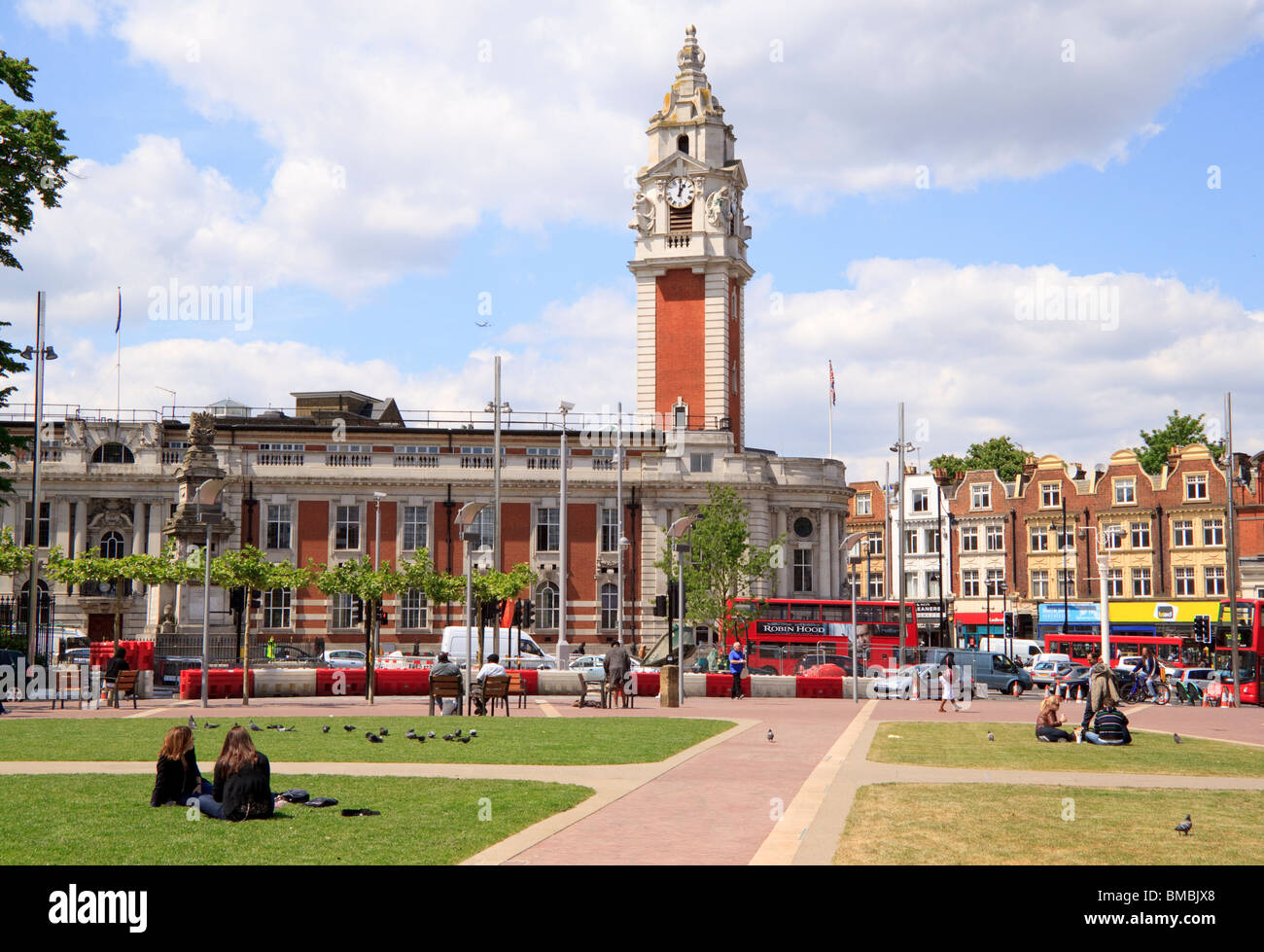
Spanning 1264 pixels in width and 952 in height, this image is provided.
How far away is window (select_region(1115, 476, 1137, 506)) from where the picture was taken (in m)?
80.6

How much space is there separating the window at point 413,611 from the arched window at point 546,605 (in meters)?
5.93

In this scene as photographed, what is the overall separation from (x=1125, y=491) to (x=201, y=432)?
60.6 metres

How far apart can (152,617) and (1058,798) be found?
56.3m

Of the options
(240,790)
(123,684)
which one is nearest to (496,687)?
(123,684)

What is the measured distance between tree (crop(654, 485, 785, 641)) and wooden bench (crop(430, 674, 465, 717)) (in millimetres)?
30302

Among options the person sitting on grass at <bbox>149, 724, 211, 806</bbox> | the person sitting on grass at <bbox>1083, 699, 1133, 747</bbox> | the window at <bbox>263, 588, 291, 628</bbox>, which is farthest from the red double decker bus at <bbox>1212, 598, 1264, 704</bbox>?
the window at <bbox>263, 588, 291, 628</bbox>

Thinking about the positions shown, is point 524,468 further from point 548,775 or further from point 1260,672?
point 548,775

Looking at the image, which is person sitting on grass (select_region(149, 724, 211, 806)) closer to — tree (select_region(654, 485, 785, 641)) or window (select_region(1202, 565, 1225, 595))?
tree (select_region(654, 485, 785, 641))

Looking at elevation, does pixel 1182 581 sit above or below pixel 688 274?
below

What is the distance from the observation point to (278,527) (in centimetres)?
6669

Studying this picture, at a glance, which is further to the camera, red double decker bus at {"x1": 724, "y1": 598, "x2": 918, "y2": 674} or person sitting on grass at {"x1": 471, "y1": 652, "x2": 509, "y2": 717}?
red double decker bus at {"x1": 724, "y1": 598, "x2": 918, "y2": 674}

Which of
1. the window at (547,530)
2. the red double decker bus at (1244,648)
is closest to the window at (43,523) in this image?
the window at (547,530)

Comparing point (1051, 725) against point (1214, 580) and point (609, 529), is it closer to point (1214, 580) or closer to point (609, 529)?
point (609, 529)
